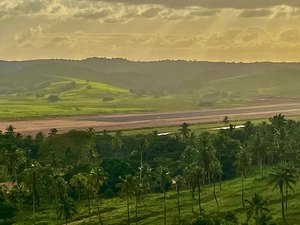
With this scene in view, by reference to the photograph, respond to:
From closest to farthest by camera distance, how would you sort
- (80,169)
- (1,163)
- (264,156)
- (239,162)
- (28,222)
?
(28,222) < (239,162) < (80,169) < (1,163) < (264,156)

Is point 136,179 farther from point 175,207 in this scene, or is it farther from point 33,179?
point 33,179

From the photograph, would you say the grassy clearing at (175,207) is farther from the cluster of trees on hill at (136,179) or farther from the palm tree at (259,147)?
the palm tree at (259,147)

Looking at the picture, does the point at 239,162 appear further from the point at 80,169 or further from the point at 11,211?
the point at 11,211

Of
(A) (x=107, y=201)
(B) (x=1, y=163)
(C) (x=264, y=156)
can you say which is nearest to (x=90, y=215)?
(A) (x=107, y=201)

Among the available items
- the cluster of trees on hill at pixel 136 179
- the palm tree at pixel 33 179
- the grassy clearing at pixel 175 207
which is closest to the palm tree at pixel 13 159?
the cluster of trees on hill at pixel 136 179

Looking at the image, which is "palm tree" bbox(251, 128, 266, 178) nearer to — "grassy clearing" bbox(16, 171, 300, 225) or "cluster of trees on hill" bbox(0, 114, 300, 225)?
"cluster of trees on hill" bbox(0, 114, 300, 225)

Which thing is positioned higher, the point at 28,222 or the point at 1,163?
the point at 1,163

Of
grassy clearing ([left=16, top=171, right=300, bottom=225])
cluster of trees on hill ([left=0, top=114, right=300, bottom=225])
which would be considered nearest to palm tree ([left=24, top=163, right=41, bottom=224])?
cluster of trees on hill ([left=0, top=114, right=300, bottom=225])

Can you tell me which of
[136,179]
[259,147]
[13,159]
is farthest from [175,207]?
[259,147]
